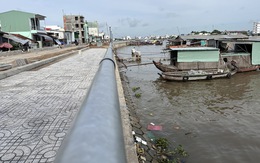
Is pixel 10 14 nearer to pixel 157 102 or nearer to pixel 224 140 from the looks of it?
pixel 157 102

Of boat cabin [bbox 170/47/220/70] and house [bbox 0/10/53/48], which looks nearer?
boat cabin [bbox 170/47/220/70]

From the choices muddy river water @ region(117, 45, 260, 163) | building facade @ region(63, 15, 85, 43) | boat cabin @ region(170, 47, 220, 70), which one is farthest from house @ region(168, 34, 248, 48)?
building facade @ region(63, 15, 85, 43)

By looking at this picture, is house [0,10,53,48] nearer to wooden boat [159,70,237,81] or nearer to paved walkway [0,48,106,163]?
wooden boat [159,70,237,81]

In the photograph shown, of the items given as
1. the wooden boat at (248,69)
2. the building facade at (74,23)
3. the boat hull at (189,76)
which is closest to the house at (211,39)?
the wooden boat at (248,69)

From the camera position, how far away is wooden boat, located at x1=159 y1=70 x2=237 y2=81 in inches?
866

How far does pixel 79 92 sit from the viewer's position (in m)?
8.89

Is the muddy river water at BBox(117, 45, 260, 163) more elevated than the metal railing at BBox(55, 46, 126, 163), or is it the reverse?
the metal railing at BBox(55, 46, 126, 163)

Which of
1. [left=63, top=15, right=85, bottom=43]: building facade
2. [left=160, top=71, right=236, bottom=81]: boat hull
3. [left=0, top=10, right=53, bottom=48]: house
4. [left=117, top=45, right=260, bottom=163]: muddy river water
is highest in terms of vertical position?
[left=63, top=15, right=85, bottom=43]: building facade

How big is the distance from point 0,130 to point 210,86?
61.5 feet

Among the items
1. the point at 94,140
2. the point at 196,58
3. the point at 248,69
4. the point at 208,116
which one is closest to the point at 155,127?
the point at 208,116

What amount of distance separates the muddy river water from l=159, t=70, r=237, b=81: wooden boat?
0.55 meters

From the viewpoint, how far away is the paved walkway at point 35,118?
4.26 m

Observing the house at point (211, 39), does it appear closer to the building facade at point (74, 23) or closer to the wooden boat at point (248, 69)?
the wooden boat at point (248, 69)

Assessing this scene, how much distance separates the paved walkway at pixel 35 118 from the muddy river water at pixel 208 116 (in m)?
4.47
